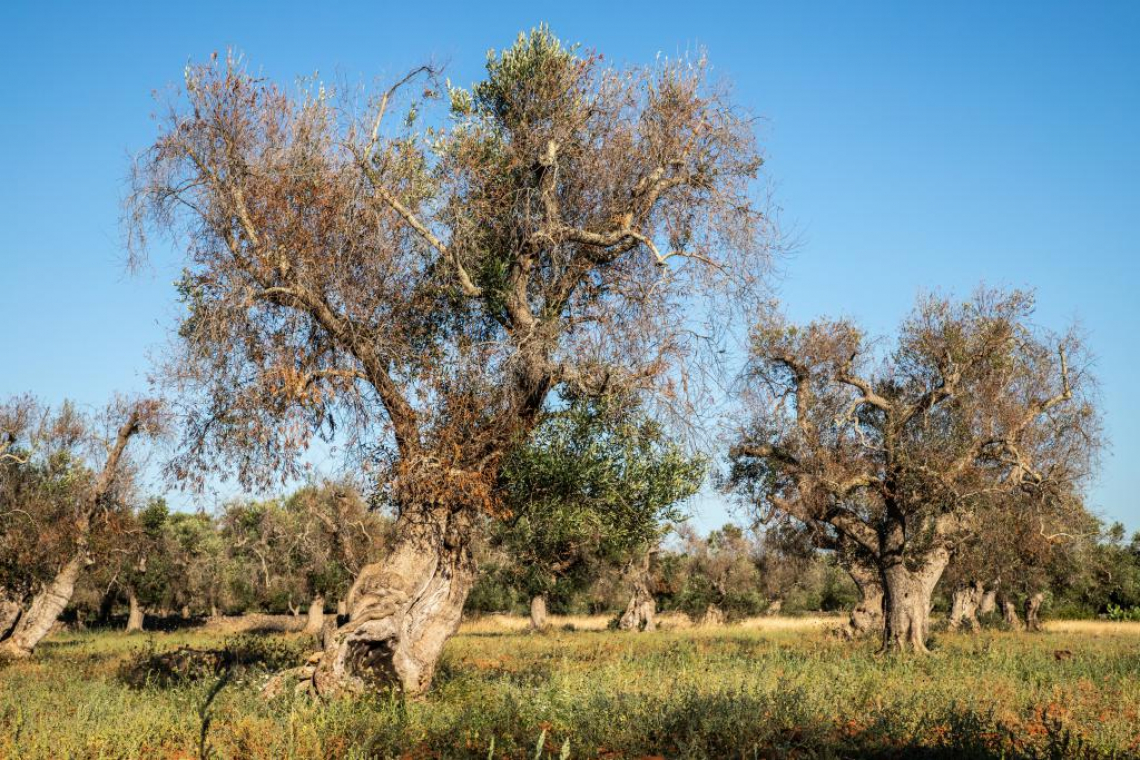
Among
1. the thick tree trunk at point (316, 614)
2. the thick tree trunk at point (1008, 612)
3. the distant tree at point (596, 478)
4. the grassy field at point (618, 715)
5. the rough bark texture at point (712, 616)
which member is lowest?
the thick tree trunk at point (316, 614)

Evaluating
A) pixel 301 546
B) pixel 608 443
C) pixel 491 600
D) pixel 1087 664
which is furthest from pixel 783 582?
pixel 608 443

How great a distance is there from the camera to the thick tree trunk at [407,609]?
14.5 metres

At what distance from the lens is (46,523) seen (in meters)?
29.2

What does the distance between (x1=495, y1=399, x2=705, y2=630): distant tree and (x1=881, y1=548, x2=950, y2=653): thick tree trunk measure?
12.4 m

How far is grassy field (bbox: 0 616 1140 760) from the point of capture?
9.87 meters

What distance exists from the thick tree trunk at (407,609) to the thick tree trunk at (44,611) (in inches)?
687

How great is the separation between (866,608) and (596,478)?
21628 millimetres

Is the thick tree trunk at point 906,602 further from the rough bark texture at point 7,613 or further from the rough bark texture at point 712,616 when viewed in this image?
the rough bark texture at point 712,616

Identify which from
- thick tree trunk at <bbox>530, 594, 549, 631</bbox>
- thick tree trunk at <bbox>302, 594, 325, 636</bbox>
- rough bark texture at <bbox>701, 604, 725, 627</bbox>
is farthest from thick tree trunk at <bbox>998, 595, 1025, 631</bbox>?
thick tree trunk at <bbox>302, 594, 325, 636</bbox>

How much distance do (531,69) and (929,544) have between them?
18.5 metres

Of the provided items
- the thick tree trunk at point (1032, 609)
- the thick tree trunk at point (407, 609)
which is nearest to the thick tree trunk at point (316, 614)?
the thick tree trunk at point (407, 609)

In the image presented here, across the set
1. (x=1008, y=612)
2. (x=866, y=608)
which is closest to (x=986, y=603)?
(x=1008, y=612)

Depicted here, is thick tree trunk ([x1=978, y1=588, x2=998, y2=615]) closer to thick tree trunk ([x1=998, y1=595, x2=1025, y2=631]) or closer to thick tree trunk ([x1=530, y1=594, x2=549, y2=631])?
thick tree trunk ([x1=998, y1=595, x2=1025, y2=631])

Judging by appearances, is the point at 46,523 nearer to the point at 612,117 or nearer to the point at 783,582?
the point at 612,117
